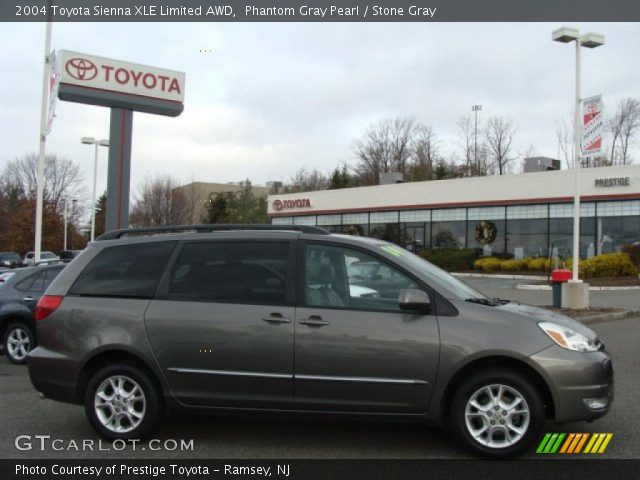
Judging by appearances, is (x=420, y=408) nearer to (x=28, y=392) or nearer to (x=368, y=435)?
(x=368, y=435)

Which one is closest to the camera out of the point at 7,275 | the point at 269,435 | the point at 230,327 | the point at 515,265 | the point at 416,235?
the point at 230,327

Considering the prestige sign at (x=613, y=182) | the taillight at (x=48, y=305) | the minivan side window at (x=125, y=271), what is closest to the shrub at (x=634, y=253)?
the prestige sign at (x=613, y=182)

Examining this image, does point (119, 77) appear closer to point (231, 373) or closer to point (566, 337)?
point (231, 373)

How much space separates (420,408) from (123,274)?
2807 millimetres

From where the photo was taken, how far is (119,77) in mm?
20406

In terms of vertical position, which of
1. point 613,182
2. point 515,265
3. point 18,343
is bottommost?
point 18,343

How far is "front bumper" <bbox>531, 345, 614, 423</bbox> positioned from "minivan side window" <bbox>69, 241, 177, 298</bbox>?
3221 mm

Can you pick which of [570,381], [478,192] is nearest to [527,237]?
[478,192]

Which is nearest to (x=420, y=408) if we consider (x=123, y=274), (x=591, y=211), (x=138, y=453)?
(x=138, y=453)

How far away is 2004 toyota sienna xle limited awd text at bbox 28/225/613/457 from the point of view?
15.6 feet

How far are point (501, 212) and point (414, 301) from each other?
99.1 feet

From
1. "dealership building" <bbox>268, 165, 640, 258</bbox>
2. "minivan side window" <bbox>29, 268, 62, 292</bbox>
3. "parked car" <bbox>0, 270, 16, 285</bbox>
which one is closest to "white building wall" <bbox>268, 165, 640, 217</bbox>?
"dealership building" <bbox>268, 165, 640, 258</bbox>

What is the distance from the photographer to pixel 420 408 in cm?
480

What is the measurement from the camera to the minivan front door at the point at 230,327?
16.2ft
